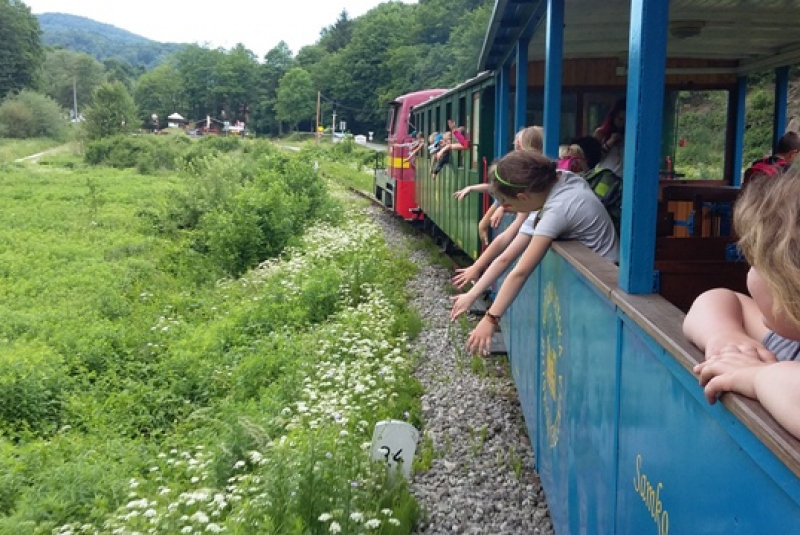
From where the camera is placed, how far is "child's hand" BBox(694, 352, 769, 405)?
→ 1.51 meters

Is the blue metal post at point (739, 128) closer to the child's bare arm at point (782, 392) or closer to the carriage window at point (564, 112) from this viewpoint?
the carriage window at point (564, 112)

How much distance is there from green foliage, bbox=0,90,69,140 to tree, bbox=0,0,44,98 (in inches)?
958

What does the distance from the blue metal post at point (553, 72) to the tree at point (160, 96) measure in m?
129

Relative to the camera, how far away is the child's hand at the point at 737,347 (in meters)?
1.66

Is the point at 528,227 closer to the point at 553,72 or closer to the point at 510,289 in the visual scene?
the point at 510,289

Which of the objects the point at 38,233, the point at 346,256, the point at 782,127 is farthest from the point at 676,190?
the point at 38,233

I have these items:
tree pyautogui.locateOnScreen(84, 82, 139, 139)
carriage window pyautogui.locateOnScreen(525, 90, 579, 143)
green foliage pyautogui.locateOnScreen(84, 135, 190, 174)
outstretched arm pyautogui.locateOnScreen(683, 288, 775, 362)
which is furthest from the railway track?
tree pyautogui.locateOnScreen(84, 82, 139, 139)

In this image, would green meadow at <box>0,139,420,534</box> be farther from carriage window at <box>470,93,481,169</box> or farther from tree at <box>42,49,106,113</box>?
tree at <box>42,49,106,113</box>

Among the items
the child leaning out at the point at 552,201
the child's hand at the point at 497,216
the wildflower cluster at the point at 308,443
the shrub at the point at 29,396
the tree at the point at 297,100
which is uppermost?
the tree at the point at 297,100

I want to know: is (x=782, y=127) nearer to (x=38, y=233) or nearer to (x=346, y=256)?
(x=346, y=256)

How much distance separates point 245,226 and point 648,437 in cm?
1249

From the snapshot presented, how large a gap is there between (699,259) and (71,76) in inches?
5995

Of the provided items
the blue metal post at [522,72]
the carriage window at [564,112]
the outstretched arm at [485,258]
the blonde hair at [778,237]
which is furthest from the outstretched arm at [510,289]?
the carriage window at [564,112]

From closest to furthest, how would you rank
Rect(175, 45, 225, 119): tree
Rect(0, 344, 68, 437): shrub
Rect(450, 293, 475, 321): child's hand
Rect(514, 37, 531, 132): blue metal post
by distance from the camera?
Rect(450, 293, 475, 321): child's hand < Rect(514, 37, 531, 132): blue metal post < Rect(0, 344, 68, 437): shrub < Rect(175, 45, 225, 119): tree
